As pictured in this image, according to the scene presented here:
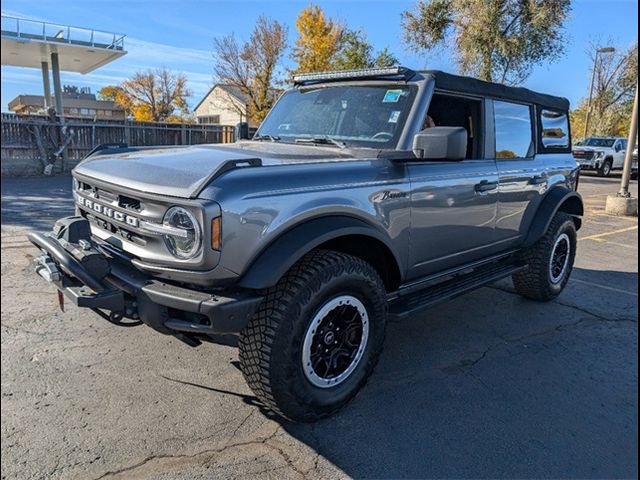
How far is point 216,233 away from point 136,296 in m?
0.60

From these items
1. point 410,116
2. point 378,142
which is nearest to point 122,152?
point 378,142

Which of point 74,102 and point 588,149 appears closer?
point 588,149

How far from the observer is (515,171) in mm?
4359

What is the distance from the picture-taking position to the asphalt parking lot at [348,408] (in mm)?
2461

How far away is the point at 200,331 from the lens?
2365 millimetres

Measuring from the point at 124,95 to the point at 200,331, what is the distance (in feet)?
196

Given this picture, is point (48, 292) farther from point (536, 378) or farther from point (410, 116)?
point (536, 378)

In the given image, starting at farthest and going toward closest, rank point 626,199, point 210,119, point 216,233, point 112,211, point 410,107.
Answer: point 210,119 → point 626,199 → point 410,107 → point 112,211 → point 216,233

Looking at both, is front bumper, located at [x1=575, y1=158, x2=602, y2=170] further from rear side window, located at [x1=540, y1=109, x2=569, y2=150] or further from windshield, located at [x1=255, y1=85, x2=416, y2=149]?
windshield, located at [x1=255, y1=85, x2=416, y2=149]

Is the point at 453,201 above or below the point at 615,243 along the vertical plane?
above

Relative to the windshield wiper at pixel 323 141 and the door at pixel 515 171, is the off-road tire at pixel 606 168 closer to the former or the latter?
the door at pixel 515 171

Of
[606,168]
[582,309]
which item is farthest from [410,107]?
[606,168]

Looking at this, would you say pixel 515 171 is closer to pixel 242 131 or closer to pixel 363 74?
pixel 363 74

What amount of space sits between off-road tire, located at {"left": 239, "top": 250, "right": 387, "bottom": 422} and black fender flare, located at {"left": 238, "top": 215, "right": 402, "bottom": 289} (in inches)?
5.9
